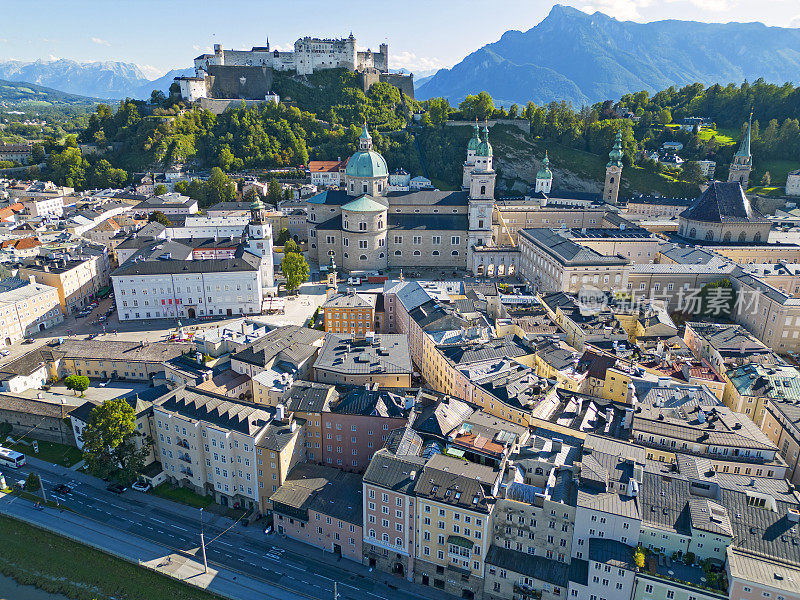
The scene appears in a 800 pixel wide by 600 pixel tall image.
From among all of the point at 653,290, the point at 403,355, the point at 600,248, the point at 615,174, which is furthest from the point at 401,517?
the point at 615,174

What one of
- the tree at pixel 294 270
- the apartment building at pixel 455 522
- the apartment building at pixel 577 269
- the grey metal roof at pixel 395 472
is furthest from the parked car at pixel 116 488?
the apartment building at pixel 577 269

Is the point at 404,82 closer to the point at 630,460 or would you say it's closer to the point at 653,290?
the point at 653,290

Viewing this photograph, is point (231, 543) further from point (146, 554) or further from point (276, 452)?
point (276, 452)

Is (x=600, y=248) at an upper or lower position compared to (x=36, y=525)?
upper

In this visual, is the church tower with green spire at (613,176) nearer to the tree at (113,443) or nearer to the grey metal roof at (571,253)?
the grey metal roof at (571,253)

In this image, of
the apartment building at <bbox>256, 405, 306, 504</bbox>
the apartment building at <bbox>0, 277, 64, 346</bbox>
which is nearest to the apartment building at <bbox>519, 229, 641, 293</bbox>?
the apartment building at <bbox>256, 405, 306, 504</bbox>

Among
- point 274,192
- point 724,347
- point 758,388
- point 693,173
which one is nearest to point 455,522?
point 758,388
